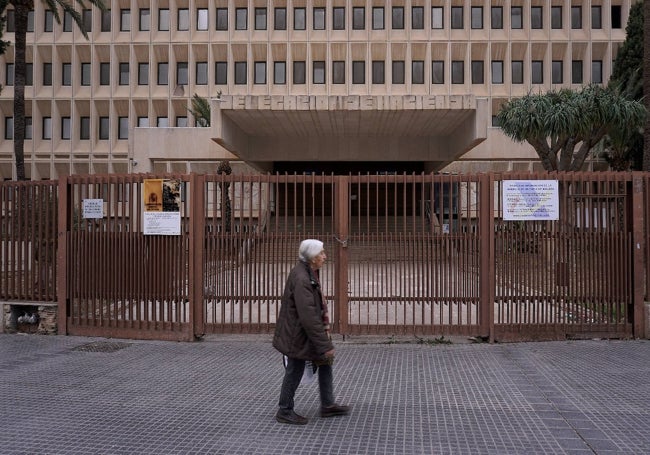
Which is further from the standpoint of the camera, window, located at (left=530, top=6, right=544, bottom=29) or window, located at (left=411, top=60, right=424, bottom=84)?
window, located at (left=411, top=60, right=424, bottom=84)

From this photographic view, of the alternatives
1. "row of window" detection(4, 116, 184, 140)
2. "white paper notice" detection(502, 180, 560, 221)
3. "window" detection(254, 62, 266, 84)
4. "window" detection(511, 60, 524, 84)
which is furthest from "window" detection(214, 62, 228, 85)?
"white paper notice" detection(502, 180, 560, 221)

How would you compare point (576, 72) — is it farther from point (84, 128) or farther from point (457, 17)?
point (84, 128)

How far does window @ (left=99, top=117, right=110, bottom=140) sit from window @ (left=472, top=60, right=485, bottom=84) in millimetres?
23128

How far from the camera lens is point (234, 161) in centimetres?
3031

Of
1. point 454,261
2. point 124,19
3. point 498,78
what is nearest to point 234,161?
point 124,19

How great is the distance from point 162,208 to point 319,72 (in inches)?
1152

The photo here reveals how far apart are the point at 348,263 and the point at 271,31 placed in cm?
3039

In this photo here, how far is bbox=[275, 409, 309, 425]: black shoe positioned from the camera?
5086 mm

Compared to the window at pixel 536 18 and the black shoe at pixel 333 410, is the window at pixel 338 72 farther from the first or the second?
the black shoe at pixel 333 410

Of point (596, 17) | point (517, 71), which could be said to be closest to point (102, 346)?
point (517, 71)

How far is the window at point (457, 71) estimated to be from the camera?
117 feet

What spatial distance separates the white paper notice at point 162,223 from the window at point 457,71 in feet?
99.2

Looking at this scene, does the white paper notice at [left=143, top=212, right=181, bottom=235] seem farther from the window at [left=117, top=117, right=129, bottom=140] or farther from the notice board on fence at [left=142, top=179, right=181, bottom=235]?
the window at [left=117, top=117, right=129, bottom=140]

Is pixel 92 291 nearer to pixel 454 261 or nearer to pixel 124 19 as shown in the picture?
pixel 454 261
